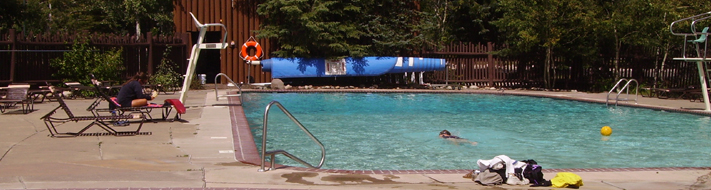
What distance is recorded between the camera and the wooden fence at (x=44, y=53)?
56.3 feet

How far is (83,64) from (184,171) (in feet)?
41.2

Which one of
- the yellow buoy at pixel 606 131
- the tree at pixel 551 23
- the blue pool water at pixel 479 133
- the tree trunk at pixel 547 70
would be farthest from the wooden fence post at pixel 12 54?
the tree trunk at pixel 547 70

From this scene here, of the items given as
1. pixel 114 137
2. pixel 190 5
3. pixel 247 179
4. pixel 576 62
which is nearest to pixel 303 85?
pixel 190 5

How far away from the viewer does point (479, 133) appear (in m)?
13.1

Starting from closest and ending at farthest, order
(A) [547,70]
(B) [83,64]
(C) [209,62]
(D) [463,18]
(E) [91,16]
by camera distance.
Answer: (B) [83,64] → (A) [547,70] → (C) [209,62] → (D) [463,18] → (E) [91,16]

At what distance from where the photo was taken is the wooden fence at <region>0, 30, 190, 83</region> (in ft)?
56.3

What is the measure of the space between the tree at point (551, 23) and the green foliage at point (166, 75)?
11876mm

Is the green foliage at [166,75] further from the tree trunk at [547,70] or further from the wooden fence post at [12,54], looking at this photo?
the tree trunk at [547,70]

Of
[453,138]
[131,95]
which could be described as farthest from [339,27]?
[131,95]

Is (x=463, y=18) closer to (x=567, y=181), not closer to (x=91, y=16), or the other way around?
(x=91, y=16)

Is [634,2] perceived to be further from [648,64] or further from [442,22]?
[442,22]

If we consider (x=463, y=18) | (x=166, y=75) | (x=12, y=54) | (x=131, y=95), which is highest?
(x=463, y=18)

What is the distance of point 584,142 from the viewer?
1192 centimetres

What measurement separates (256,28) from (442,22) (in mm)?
8493
